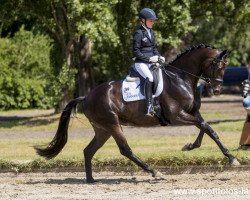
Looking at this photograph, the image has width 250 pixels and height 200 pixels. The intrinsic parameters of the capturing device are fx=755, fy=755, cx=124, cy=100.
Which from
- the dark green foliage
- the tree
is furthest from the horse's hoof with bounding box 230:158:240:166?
the dark green foliage

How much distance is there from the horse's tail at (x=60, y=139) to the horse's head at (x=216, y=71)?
101 inches

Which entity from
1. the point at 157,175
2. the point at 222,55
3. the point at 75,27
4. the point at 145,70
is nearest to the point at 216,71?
the point at 222,55

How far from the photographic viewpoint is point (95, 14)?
27.4 metres

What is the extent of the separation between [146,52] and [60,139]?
2537mm

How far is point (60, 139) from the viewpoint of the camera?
15195 mm

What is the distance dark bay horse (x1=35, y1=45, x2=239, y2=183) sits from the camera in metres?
14.4

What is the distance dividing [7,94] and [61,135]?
89.2ft

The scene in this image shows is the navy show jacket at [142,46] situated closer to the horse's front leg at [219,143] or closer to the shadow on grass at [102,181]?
the horse's front leg at [219,143]

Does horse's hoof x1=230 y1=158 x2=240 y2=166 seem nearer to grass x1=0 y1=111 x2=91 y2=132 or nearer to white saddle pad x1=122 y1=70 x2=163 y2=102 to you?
white saddle pad x1=122 y1=70 x2=163 y2=102

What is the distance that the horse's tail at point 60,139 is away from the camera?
15055mm

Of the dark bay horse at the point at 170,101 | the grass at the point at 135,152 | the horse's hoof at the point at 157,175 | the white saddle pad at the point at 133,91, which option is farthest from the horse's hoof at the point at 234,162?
the white saddle pad at the point at 133,91

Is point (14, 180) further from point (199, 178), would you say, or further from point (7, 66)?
point (7, 66)

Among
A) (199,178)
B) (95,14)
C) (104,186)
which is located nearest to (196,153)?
(199,178)

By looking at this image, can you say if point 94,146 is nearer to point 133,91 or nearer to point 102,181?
point 102,181
